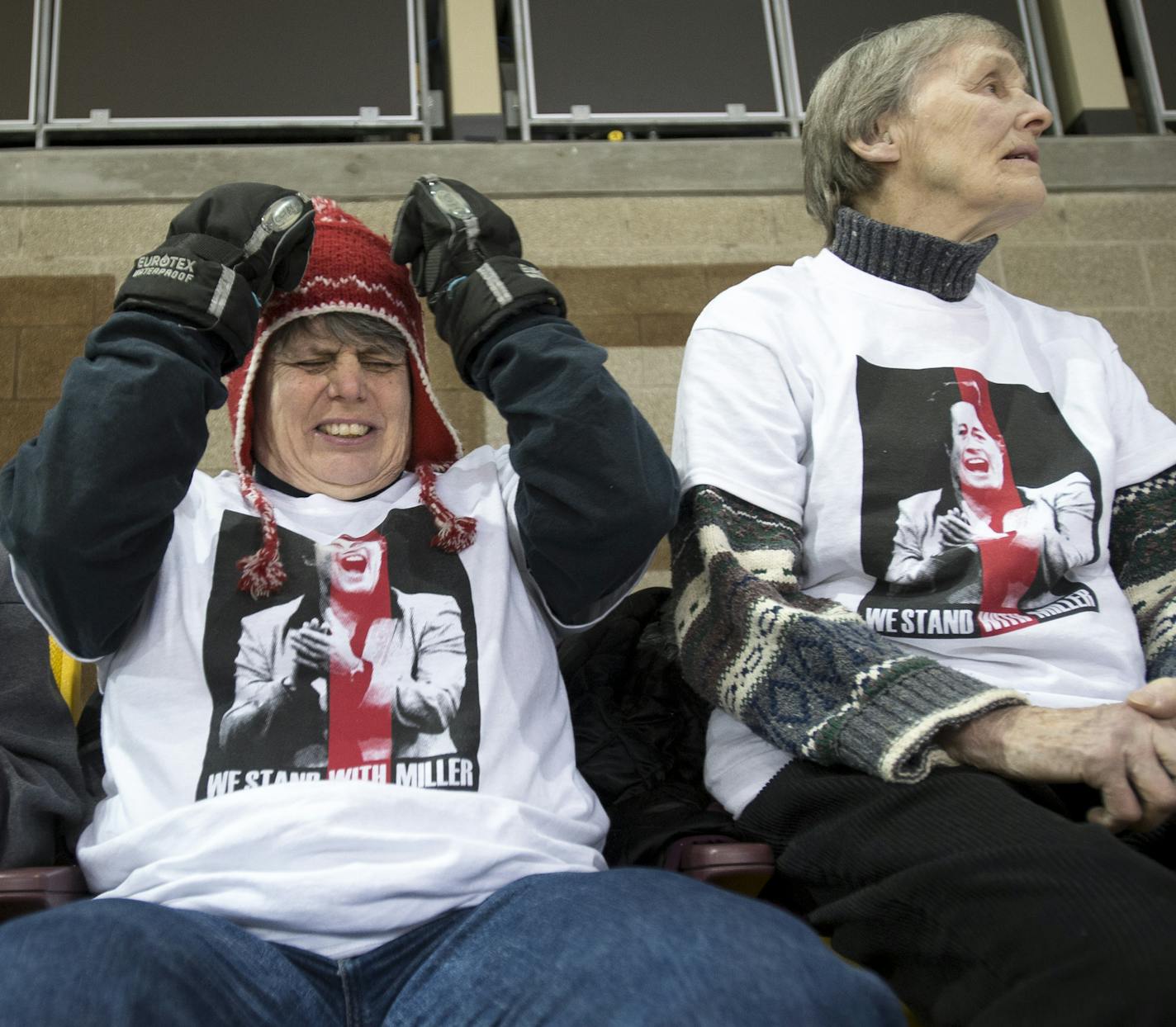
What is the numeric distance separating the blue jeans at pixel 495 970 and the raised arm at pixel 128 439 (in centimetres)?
39

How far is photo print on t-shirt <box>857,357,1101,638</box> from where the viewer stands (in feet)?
4.74

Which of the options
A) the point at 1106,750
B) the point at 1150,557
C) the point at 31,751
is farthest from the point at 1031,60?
the point at 31,751

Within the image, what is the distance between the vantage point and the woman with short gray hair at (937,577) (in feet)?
3.44

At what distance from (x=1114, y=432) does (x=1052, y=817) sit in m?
0.72

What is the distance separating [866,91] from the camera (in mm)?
1804

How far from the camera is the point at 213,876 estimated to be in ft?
3.76

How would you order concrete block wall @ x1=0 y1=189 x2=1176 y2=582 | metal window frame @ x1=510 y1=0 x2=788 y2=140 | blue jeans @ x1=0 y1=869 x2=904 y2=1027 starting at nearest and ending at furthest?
blue jeans @ x1=0 y1=869 x2=904 y2=1027, concrete block wall @ x1=0 y1=189 x2=1176 y2=582, metal window frame @ x1=510 y1=0 x2=788 y2=140

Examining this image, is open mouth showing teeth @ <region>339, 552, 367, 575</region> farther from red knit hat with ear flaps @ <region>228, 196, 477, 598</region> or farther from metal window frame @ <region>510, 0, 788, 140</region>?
metal window frame @ <region>510, 0, 788, 140</region>

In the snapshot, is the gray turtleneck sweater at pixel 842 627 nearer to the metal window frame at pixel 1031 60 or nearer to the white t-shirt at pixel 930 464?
the white t-shirt at pixel 930 464

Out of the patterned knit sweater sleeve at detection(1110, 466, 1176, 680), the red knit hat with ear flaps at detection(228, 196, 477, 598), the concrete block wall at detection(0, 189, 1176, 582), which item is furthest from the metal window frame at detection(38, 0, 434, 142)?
the patterned knit sweater sleeve at detection(1110, 466, 1176, 680)

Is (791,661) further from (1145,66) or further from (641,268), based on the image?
(1145,66)

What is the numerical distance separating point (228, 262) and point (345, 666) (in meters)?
0.49

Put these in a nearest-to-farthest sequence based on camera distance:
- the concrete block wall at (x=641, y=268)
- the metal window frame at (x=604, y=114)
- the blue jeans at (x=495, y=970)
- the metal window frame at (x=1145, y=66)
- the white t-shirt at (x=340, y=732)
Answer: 1. the blue jeans at (x=495, y=970)
2. the white t-shirt at (x=340, y=732)
3. the concrete block wall at (x=641, y=268)
4. the metal window frame at (x=604, y=114)
5. the metal window frame at (x=1145, y=66)

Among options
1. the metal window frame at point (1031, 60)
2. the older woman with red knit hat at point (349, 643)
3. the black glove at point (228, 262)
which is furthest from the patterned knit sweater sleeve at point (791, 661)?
the metal window frame at point (1031, 60)
